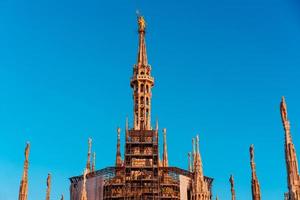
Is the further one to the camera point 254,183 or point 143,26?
point 143,26

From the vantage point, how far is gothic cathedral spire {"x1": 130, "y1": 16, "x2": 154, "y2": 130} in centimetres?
12494

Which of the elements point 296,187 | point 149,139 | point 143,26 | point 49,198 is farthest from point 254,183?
point 143,26

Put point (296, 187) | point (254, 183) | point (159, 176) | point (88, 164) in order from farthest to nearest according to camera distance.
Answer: point (88, 164) → point (159, 176) → point (254, 183) → point (296, 187)

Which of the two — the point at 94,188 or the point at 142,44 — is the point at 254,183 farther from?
the point at 142,44

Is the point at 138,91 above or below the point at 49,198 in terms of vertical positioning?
above

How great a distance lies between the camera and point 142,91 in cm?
12925

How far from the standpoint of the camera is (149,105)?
127875mm

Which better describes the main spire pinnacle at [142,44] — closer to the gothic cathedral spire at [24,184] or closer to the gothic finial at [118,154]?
the gothic finial at [118,154]

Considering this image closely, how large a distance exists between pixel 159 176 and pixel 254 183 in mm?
33792

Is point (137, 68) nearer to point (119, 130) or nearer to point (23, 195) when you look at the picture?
point (119, 130)

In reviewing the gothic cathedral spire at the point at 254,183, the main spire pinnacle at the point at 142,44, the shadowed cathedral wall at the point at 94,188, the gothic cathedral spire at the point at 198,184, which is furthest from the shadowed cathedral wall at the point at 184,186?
the main spire pinnacle at the point at 142,44

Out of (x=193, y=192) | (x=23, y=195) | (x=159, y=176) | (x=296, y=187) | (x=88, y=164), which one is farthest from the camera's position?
(x=88, y=164)

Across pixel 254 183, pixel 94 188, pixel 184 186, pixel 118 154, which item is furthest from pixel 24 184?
pixel 254 183

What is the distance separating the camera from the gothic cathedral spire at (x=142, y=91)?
4919 inches
